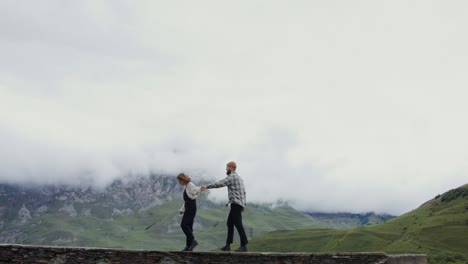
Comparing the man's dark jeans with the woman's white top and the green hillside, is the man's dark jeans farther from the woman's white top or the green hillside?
the green hillside

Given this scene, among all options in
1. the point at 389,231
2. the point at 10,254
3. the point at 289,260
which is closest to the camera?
the point at 10,254

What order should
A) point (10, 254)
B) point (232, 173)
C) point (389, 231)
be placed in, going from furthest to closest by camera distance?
point (389, 231), point (232, 173), point (10, 254)

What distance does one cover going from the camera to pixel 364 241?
7254 inches

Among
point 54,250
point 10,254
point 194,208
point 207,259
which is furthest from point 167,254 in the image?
point 10,254

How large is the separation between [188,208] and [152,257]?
7.33 feet

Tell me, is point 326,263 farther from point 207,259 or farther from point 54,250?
point 54,250

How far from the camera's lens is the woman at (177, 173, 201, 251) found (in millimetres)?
15438

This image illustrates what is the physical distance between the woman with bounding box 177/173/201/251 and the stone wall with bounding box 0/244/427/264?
1246mm

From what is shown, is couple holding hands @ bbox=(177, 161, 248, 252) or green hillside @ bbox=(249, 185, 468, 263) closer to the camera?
couple holding hands @ bbox=(177, 161, 248, 252)

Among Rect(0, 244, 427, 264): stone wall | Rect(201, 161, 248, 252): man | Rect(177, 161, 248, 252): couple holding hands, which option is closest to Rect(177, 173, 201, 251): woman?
Rect(177, 161, 248, 252): couple holding hands

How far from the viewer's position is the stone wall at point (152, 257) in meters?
13.5

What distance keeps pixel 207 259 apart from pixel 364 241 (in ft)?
600

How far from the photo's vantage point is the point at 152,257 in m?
14.0

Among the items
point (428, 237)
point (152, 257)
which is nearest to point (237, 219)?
point (152, 257)
